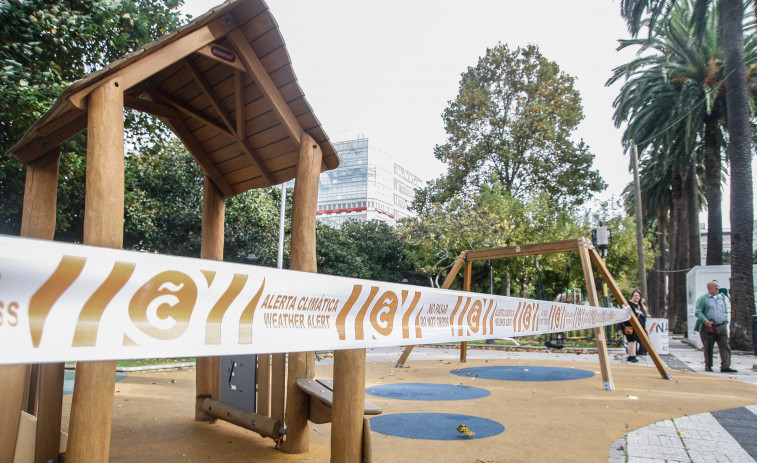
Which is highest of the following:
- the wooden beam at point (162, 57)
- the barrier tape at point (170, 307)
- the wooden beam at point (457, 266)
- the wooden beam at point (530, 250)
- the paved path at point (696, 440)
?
the wooden beam at point (162, 57)

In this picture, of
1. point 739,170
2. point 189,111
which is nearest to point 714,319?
point 739,170

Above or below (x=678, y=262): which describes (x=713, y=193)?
above

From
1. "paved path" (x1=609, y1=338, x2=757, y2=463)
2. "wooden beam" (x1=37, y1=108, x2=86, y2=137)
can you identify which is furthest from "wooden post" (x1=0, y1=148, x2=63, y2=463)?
"paved path" (x1=609, y1=338, x2=757, y2=463)

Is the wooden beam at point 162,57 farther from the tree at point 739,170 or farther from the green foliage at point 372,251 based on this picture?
the green foliage at point 372,251

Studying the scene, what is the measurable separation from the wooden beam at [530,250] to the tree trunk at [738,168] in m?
10.4

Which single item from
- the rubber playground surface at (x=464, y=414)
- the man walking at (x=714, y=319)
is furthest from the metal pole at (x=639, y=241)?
the rubber playground surface at (x=464, y=414)

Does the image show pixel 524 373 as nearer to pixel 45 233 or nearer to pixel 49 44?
pixel 45 233

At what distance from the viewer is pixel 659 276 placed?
3800 centimetres

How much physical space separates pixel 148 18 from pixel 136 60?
1015cm

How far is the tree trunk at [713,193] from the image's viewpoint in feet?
64.4

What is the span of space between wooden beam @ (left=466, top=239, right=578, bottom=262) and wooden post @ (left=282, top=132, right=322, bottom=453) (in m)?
5.66

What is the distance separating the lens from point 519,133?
3061 centimetres

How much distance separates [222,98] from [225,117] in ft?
0.57

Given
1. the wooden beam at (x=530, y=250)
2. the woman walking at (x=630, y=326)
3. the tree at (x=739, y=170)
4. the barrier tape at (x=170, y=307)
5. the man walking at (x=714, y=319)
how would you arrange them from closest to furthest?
the barrier tape at (x=170, y=307) < the wooden beam at (x=530, y=250) < the man walking at (x=714, y=319) < the woman walking at (x=630, y=326) < the tree at (x=739, y=170)
